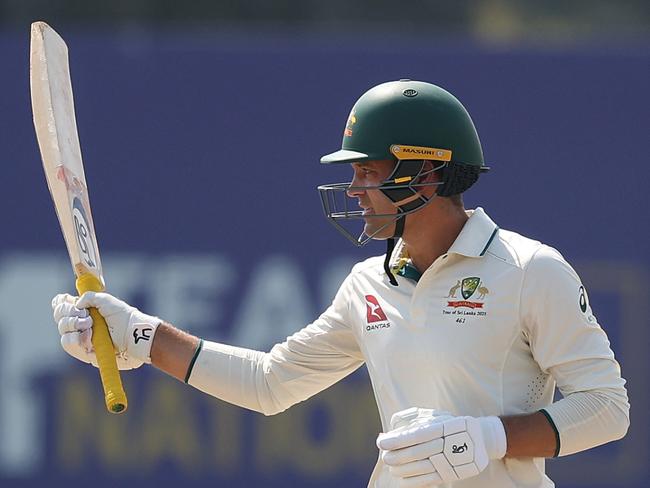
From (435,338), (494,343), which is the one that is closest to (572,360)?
(494,343)

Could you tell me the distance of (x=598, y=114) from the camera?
5824 millimetres

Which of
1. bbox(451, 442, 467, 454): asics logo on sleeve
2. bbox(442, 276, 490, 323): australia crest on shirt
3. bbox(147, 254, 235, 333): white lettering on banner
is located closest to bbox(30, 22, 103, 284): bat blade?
bbox(442, 276, 490, 323): australia crest on shirt

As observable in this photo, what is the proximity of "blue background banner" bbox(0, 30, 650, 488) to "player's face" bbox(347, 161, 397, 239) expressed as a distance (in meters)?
2.51

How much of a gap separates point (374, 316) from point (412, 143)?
1.33ft

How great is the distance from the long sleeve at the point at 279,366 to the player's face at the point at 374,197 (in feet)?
0.80

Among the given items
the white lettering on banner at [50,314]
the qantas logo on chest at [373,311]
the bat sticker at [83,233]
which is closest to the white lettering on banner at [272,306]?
the white lettering on banner at [50,314]

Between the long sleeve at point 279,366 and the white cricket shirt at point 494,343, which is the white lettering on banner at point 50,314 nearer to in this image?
the long sleeve at point 279,366

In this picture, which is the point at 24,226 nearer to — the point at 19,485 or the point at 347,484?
the point at 19,485

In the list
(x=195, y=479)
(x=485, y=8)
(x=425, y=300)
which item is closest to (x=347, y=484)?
(x=195, y=479)

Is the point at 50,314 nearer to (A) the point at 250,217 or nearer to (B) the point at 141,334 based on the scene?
(A) the point at 250,217

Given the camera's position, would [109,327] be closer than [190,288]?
Yes

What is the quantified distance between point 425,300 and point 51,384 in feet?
10.0

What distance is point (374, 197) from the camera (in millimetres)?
3064

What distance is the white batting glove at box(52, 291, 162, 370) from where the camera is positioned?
3094mm
